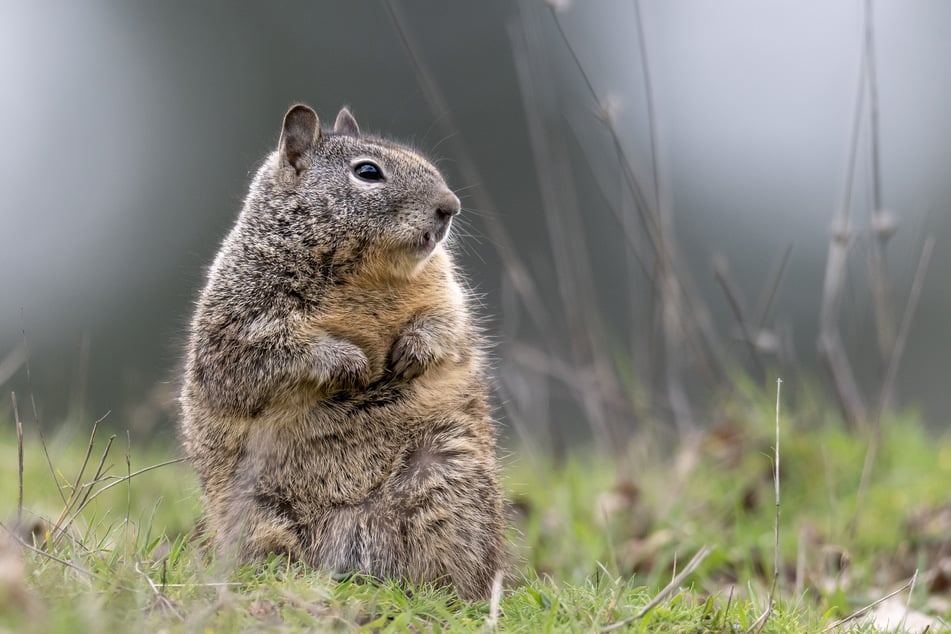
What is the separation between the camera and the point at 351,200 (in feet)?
13.9

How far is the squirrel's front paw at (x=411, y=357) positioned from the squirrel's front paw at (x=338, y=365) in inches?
5.9

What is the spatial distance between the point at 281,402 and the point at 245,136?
15.5 m

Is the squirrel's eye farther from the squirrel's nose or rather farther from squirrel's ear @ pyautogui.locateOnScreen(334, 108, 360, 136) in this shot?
squirrel's ear @ pyautogui.locateOnScreen(334, 108, 360, 136)

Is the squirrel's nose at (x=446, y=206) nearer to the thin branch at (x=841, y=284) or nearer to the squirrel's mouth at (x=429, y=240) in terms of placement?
the squirrel's mouth at (x=429, y=240)

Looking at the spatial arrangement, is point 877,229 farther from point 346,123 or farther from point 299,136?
point 299,136

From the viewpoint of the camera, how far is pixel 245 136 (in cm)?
1859

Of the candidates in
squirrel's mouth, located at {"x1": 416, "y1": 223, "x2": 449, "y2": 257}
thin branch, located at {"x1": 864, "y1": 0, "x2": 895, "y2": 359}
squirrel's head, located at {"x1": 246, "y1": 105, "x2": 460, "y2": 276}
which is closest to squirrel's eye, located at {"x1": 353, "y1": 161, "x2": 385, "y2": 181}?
squirrel's head, located at {"x1": 246, "y1": 105, "x2": 460, "y2": 276}

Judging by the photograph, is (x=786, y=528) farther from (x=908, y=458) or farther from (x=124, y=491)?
(x=124, y=491)

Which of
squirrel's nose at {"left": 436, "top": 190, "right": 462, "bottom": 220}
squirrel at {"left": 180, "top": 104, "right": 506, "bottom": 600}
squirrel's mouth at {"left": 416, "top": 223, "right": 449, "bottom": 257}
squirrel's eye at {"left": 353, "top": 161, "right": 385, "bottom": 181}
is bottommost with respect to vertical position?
squirrel at {"left": 180, "top": 104, "right": 506, "bottom": 600}

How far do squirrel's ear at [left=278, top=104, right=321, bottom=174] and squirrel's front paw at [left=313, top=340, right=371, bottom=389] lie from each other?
36.0 inches

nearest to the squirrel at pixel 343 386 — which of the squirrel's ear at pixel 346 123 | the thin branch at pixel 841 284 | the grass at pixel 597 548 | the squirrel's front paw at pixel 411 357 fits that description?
the squirrel's front paw at pixel 411 357

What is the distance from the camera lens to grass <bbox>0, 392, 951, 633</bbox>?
3.09 m

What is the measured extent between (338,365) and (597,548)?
7.79ft

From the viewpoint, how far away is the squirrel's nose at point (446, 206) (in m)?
4.27
